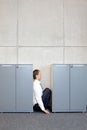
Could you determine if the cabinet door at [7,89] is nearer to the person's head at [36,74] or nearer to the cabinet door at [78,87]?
the person's head at [36,74]

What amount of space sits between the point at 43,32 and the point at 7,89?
1.83 m

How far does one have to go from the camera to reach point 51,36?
9.21 meters

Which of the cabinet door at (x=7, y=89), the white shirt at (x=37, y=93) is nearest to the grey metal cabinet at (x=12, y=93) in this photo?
the cabinet door at (x=7, y=89)

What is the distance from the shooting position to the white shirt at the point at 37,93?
852cm

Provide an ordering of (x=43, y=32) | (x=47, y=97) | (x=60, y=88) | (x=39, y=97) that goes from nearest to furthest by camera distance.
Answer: (x=39, y=97)
(x=60, y=88)
(x=47, y=97)
(x=43, y=32)

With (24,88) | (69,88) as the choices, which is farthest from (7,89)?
(69,88)

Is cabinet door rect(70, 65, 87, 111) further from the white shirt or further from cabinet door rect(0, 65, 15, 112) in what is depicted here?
cabinet door rect(0, 65, 15, 112)

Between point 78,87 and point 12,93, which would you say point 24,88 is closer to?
point 12,93

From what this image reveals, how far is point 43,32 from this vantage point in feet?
30.2

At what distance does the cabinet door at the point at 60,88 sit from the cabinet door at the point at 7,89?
3.35 ft

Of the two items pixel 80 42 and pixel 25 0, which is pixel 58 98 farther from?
pixel 25 0

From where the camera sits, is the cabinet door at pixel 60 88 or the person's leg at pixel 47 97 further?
the person's leg at pixel 47 97
